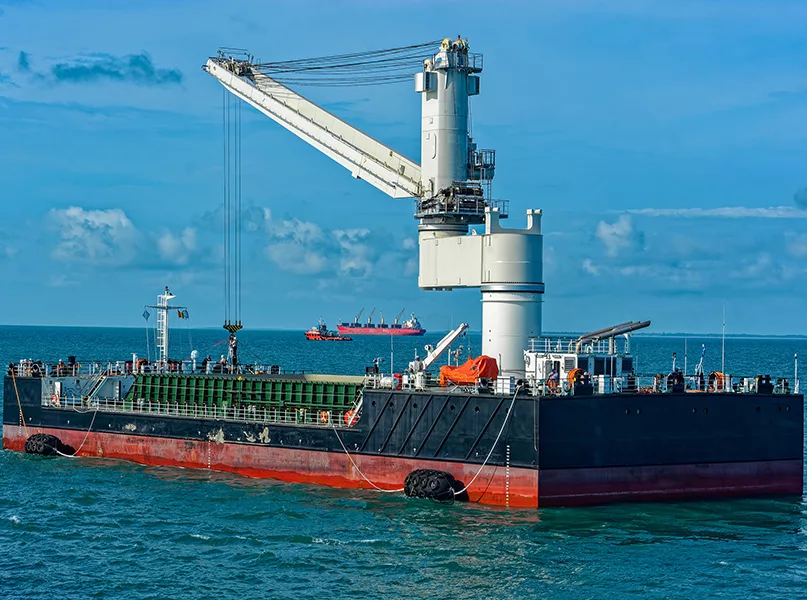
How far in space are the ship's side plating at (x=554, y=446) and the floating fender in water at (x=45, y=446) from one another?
39.6 feet

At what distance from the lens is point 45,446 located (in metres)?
59.0

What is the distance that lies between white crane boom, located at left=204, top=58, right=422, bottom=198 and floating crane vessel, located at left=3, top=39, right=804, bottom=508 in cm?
11

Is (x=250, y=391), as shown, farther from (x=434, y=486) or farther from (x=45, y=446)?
(x=434, y=486)

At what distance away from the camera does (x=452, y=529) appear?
40.5 meters

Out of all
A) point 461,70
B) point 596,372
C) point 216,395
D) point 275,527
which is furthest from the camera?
point 216,395

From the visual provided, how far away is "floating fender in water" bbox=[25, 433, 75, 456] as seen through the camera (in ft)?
194

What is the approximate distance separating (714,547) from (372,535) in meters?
11.9

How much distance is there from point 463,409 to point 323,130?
20401 millimetres

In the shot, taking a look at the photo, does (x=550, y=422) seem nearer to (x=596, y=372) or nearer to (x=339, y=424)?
(x=596, y=372)

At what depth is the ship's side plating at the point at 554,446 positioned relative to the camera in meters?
42.6

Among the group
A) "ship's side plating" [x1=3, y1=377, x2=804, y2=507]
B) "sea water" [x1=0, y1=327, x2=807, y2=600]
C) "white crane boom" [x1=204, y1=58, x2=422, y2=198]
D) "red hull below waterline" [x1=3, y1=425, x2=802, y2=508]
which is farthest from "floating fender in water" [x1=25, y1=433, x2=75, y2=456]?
"white crane boom" [x1=204, y1=58, x2=422, y2=198]

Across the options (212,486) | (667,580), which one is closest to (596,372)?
(667,580)

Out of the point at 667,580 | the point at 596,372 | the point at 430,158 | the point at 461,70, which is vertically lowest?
the point at 667,580

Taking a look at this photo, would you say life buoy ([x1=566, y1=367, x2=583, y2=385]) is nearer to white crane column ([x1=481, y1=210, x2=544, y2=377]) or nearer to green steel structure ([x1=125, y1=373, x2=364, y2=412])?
white crane column ([x1=481, y1=210, x2=544, y2=377])
